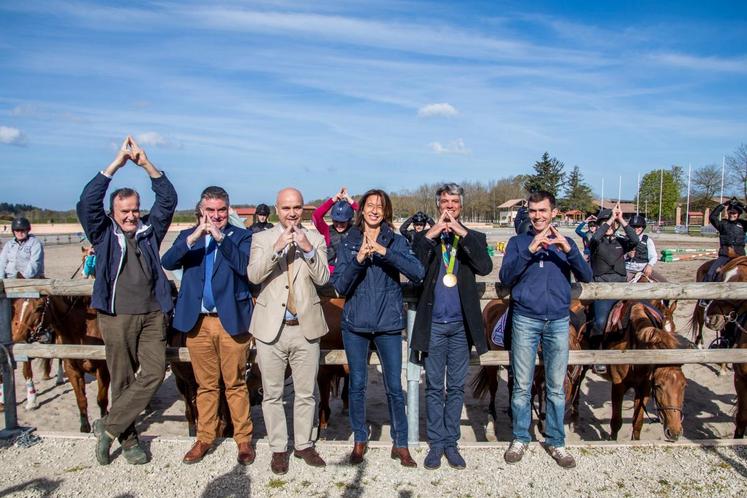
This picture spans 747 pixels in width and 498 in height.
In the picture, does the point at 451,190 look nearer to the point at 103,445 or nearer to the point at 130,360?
the point at 130,360

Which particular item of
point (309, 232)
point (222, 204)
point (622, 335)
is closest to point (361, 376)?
point (309, 232)

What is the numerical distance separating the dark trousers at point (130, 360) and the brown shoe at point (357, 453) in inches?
64.5

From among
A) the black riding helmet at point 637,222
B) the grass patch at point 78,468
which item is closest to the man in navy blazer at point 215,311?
the grass patch at point 78,468

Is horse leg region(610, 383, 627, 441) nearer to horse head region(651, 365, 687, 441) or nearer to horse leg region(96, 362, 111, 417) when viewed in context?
horse head region(651, 365, 687, 441)

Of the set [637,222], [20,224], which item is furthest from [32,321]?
[637,222]

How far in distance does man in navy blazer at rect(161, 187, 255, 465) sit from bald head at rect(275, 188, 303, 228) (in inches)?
18.3

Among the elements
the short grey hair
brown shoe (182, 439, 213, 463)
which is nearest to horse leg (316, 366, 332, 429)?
brown shoe (182, 439, 213, 463)

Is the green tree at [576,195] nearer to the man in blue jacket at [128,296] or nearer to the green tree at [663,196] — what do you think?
the green tree at [663,196]

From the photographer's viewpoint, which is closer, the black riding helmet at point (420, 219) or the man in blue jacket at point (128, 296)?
the man in blue jacket at point (128, 296)

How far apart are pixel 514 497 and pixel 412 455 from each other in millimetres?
882

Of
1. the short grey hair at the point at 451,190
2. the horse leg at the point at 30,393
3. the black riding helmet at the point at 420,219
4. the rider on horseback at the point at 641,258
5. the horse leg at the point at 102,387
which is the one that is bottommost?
the horse leg at the point at 30,393

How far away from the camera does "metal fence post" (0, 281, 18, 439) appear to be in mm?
4547

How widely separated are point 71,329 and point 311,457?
151 inches

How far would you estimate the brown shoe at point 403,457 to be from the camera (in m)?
4.03
